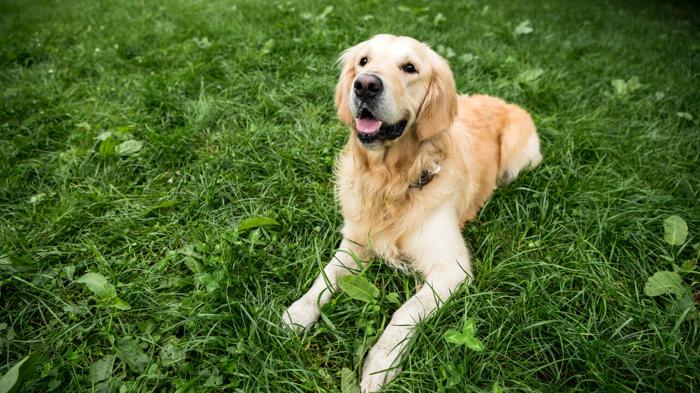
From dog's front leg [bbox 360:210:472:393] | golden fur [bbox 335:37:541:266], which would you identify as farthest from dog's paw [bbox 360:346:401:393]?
golden fur [bbox 335:37:541:266]

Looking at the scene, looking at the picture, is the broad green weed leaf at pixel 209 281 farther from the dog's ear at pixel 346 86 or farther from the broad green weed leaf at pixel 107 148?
the broad green weed leaf at pixel 107 148

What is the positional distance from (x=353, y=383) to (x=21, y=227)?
87.7 inches

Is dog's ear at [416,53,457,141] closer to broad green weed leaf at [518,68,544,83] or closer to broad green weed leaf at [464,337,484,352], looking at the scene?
broad green weed leaf at [464,337,484,352]

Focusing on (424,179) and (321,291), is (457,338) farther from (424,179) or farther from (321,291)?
(424,179)

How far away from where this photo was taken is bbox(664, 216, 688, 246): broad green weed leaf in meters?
2.24

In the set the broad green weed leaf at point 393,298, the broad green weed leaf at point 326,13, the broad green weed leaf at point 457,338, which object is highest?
the broad green weed leaf at point 326,13

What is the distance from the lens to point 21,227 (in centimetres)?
240

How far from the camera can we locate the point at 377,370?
1.69 meters

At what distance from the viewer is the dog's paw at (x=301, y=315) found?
1874 mm

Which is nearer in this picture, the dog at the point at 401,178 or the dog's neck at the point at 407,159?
the dog at the point at 401,178

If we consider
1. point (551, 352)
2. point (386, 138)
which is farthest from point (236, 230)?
point (551, 352)

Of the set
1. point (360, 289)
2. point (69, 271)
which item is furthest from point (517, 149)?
point (69, 271)

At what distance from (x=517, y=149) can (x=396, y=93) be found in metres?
1.41

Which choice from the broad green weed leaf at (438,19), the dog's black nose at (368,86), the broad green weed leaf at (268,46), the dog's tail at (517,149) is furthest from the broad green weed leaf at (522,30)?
the dog's black nose at (368,86)
